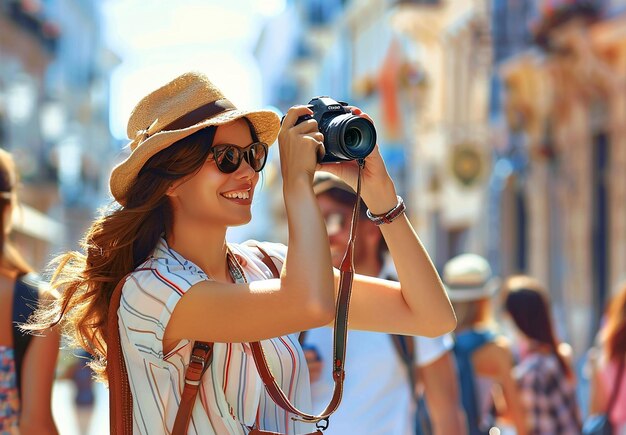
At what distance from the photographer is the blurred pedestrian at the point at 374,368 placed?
450cm

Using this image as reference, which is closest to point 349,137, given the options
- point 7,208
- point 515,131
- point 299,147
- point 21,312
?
point 299,147

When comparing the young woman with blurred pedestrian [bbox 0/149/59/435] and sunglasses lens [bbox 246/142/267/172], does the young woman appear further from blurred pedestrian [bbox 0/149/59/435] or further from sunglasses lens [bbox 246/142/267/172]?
blurred pedestrian [bbox 0/149/59/435]

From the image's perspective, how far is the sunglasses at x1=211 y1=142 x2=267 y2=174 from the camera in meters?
3.02

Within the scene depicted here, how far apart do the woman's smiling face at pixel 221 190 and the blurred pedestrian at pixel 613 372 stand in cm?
357

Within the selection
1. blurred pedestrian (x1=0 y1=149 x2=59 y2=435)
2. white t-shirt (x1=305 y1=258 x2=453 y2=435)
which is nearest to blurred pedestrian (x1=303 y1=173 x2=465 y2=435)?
white t-shirt (x1=305 y1=258 x2=453 y2=435)

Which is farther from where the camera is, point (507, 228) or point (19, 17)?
point (19, 17)

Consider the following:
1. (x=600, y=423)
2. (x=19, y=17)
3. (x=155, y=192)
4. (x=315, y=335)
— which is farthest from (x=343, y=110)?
(x=19, y=17)

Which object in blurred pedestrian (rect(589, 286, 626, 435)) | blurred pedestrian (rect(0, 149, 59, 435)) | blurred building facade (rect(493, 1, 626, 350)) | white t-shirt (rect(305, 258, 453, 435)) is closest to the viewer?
blurred pedestrian (rect(0, 149, 59, 435))

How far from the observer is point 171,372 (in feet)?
9.61

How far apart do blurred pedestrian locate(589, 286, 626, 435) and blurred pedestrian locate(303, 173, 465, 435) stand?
1.33m

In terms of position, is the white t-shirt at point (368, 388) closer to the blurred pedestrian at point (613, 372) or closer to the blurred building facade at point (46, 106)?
the blurred pedestrian at point (613, 372)

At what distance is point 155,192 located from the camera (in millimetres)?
3070

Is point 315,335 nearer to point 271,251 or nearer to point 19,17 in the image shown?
point 271,251

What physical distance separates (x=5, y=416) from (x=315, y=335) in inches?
42.6
